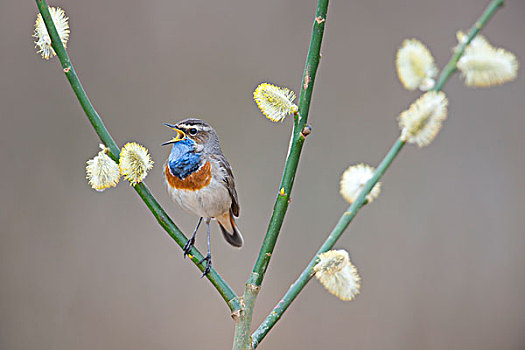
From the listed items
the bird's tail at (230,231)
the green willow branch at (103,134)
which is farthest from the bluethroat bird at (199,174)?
the green willow branch at (103,134)

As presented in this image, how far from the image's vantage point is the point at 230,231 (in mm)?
1054

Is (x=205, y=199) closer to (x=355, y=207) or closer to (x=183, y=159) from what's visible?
(x=183, y=159)

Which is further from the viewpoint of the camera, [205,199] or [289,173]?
[205,199]

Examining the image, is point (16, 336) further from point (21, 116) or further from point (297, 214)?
point (297, 214)

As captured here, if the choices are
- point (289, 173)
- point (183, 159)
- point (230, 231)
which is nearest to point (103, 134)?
point (289, 173)

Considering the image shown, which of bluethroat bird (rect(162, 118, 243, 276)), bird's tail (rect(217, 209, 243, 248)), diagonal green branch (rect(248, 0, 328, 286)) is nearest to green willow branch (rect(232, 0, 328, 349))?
diagonal green branch (rect(248, 0, 328, 286))

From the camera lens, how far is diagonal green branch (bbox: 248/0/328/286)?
452mm

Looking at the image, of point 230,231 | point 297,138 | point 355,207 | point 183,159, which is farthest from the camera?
point 230,231

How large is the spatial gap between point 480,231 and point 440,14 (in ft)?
2.98

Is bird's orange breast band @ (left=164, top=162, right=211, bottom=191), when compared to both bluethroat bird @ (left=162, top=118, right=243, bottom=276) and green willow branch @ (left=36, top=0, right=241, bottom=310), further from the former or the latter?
green willow branch @ (left=36, top=0, right=241, bottom=310)

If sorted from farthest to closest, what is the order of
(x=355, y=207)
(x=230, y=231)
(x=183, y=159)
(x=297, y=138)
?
(x=230, y=231) < (x=183, y=159) < (x=355, y=207) < (x=297, y=138)

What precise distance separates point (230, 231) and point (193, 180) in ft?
0.68

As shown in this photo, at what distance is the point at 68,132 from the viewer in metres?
2.01

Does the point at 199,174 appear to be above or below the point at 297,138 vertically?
above
